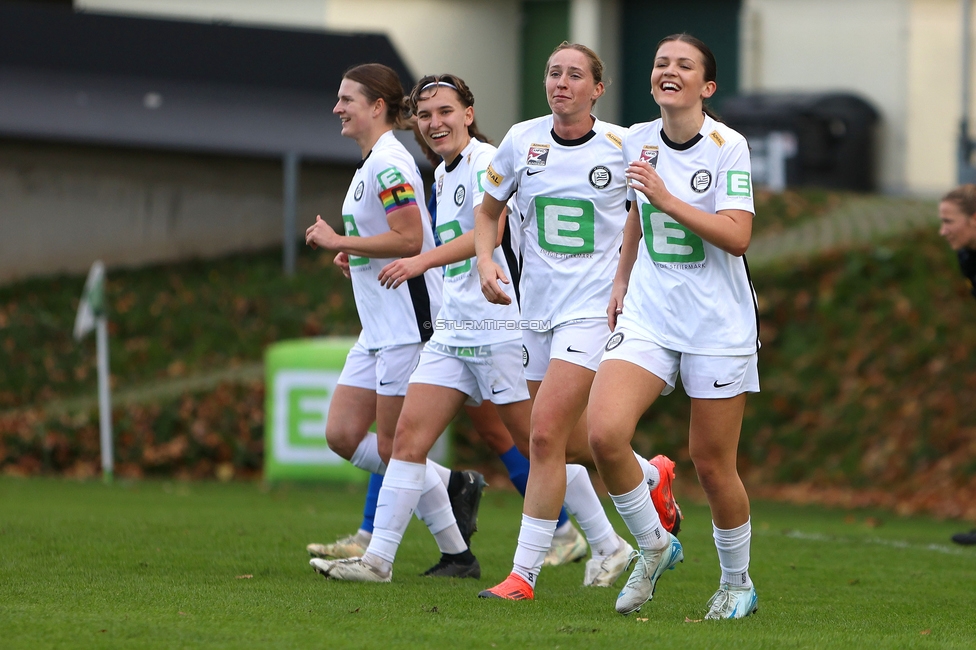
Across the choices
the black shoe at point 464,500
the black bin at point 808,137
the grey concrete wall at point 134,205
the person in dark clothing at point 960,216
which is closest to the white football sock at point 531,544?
the black shoe at point 464,500

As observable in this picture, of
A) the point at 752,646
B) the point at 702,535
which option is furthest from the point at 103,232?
the point at 752,646

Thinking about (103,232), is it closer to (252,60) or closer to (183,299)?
(183,299)

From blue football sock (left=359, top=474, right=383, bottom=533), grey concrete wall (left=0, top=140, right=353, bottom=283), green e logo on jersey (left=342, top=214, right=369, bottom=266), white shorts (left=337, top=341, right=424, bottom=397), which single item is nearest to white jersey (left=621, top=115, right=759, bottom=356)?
white shorts (left=337, top=341, right=424, bottom=397)

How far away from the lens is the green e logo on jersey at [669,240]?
5.25m

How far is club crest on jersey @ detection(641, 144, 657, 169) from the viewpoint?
211 inches

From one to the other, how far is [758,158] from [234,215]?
7.34 meters

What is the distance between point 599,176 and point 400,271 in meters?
0.93

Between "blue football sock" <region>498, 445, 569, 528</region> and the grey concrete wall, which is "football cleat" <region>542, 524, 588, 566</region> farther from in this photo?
the grey concrete wall

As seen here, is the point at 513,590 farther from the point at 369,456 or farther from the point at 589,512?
the point at 369,456

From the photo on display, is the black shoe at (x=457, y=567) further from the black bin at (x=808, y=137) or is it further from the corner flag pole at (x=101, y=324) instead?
the black bin at (x=808, y=137)

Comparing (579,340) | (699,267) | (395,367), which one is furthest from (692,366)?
(395,367)

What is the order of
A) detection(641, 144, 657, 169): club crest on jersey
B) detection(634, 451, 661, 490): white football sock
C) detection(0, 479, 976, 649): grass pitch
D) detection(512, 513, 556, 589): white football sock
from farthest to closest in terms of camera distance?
detection(634, 451, 661, 490): white football sock < detection(512, 513, 556, 589): white football sock < detection(641, 144, 657, 169): club crest on jersey < detection(0, 479, 976, 649): grass pitch

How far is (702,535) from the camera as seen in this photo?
9273 millimetres

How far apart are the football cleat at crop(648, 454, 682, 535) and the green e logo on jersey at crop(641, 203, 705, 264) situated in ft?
3.41
